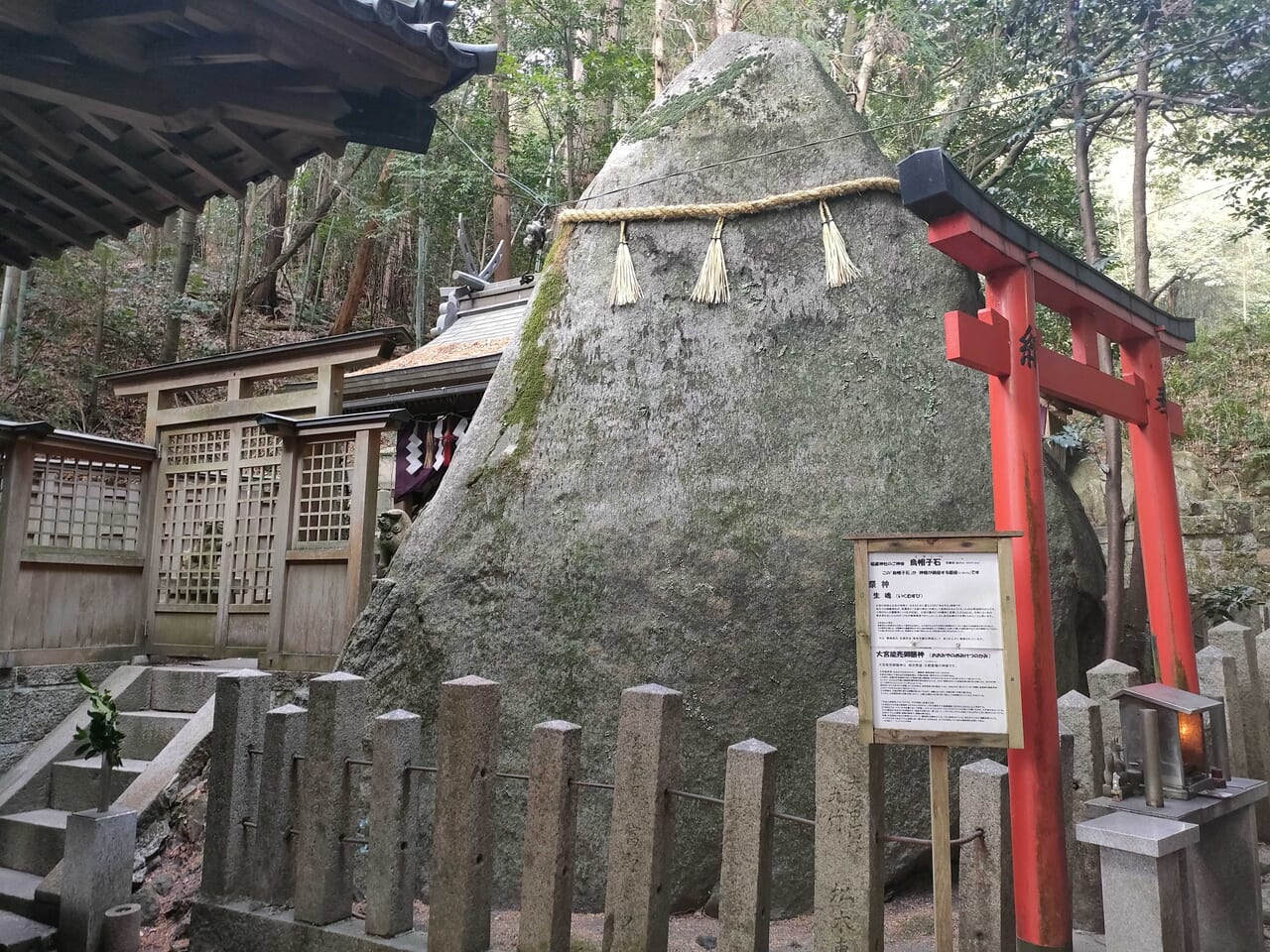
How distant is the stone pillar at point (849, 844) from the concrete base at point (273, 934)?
5.19 feet

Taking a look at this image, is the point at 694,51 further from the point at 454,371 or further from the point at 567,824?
the point at 567,824

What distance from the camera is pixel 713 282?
520cm

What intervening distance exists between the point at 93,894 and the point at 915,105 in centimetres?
1150

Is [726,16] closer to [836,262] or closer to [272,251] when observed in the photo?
[836,262]

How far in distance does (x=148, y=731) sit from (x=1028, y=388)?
7239mm

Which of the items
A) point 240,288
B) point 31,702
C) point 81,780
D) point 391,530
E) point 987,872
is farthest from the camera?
point 240,288

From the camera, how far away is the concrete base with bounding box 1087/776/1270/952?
3.14 meters

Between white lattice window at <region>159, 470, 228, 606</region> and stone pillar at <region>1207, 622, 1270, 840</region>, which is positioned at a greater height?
white lattice window at <region>159, 470, 228, 606</region>

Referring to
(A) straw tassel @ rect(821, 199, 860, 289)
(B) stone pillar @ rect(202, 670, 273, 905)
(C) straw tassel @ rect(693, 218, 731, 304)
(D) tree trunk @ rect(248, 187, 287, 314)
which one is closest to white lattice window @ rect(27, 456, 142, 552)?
(B) stone pillar @ rect(202, 670, 273, 905)

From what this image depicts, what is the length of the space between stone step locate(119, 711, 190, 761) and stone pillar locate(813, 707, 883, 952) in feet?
20.3

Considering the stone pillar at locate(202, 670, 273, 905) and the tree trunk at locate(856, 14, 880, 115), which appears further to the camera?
the tree trunk at locate(856, 14, 880, 115)

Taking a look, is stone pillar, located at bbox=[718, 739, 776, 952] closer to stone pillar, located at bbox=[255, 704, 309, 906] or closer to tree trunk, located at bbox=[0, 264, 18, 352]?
stone pillar, located at bbox=[255, 704, 309, 906]

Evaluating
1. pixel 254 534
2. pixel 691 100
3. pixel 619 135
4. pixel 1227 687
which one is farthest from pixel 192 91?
pixel 619 135

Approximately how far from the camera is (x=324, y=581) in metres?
7.71
